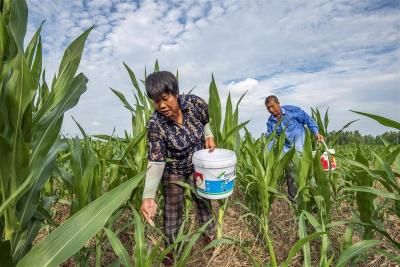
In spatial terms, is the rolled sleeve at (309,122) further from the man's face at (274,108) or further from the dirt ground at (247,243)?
the dirt ground at (247,243)

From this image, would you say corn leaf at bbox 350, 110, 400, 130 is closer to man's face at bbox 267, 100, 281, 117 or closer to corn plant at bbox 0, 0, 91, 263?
corn plant at bbox 0, 0, 91, 263

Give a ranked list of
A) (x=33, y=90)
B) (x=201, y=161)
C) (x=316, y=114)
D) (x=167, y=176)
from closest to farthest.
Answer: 1. (x=33, y=90)
2. (x=201, y=161)
3. (x=167, y=176)
4. (x=316, y=114)

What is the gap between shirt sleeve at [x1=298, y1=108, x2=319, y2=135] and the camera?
10.6ft

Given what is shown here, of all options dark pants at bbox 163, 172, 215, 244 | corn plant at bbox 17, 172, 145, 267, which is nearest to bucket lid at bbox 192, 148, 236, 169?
dark pants at bbox 163, 172, 215, 244

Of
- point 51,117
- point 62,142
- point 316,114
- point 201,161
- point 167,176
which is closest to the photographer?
point 51,117

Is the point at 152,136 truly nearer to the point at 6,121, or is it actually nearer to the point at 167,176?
the point at 167,176

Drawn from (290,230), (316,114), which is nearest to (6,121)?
(290,230)

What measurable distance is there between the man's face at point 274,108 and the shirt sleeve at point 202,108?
1.77 meters

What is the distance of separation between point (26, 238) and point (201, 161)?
0.91 metres

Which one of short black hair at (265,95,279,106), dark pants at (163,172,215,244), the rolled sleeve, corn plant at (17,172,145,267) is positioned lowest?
dark pants at (163,172,215,244)

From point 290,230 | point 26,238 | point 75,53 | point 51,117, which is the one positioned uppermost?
point 75,53

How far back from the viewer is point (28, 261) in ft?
2.00

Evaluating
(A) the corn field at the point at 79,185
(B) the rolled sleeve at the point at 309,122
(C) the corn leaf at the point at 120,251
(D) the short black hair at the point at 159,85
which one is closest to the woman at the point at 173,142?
(D) the short black hair at the point at 159,85

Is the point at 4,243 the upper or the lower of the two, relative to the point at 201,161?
upper
